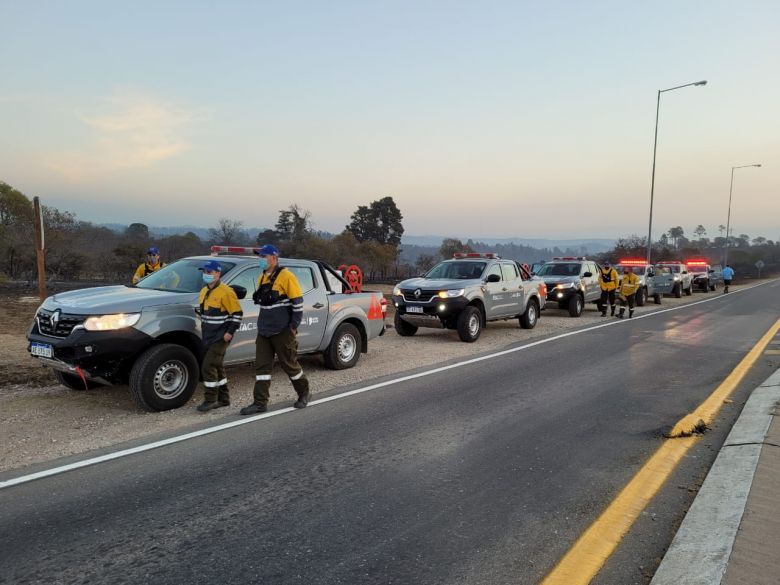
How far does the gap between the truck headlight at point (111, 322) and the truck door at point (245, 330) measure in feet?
4.11

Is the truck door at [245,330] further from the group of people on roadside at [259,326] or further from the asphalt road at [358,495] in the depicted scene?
the asphalt road at [358,495]

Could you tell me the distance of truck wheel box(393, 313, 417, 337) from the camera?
12.4 m

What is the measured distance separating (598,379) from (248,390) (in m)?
4.97

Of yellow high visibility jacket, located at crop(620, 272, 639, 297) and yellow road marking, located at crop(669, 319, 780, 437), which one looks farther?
yellow high visibility jacket, located at crop(620, 272, 639, 297)

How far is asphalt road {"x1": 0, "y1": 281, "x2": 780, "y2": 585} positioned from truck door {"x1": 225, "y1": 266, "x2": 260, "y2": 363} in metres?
1.29

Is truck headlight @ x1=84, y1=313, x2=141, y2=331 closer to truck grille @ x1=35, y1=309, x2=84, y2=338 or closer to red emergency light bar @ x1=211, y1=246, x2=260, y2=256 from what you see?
truck grille @ x1=35, y1=309, x2=84, y2=338

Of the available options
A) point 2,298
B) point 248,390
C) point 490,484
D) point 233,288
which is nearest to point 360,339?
point 248,390

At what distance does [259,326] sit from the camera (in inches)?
245

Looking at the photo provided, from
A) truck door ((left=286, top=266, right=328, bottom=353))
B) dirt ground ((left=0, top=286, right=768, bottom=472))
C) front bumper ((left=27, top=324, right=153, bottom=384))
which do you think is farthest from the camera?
truck door ((left=286, top=266, right=328, bottom=353))

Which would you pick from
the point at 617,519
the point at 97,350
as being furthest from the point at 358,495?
the point at 97,350

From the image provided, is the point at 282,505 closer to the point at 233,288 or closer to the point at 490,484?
Result: the point at 490,484

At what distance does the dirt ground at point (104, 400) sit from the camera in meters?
5.17

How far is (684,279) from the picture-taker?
2855 cm

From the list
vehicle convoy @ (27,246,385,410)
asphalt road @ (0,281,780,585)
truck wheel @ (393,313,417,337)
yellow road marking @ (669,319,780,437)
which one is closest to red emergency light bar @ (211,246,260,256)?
vehicle convoy @ (27,246,385,410)
